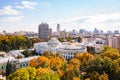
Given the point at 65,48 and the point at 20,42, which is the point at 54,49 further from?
the point at 20,42

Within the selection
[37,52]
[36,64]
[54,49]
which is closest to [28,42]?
[37,52]

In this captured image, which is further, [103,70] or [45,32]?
[45,32]

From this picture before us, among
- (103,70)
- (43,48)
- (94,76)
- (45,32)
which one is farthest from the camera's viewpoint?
(45,32)

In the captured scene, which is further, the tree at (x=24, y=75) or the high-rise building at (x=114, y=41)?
the high-rise building at (x=114, y=41)

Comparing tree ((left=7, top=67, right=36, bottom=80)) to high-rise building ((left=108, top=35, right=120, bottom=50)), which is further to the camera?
high-rise building ((left=108, top=35, right=120, bottom=50))

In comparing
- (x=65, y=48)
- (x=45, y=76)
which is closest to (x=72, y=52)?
(x=65, y=48)

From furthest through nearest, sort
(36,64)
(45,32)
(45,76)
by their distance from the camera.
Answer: (45,32), (36,64), (45,76)

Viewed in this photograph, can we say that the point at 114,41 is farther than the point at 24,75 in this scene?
Yes

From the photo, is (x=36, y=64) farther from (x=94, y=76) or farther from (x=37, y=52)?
(x=37, y=52)

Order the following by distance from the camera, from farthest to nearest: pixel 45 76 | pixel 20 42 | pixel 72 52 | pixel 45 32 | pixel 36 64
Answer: pixel 45 32 → pixel 20 42 → pixel 72 52 → pixel 36 64 → pixel 45 76
